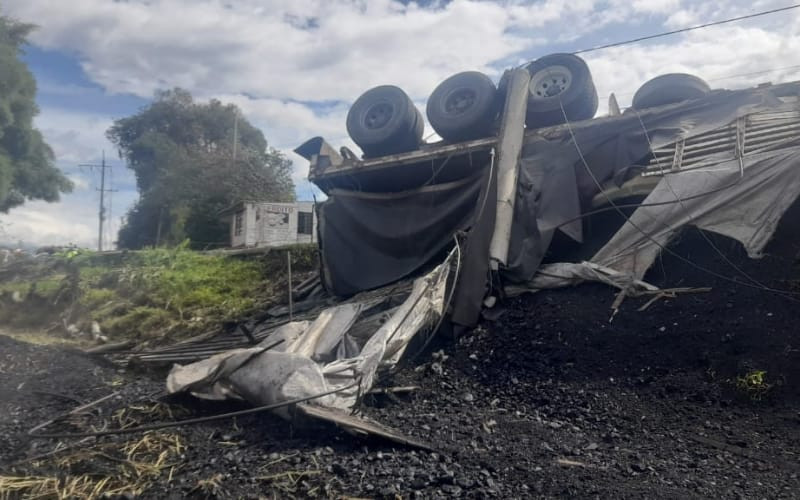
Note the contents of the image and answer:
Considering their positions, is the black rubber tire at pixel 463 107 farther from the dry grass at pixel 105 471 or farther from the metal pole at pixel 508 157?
the dry grass at pixel 105 471

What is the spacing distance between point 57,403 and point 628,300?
16.5 feet

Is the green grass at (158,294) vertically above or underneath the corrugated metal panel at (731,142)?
underneath

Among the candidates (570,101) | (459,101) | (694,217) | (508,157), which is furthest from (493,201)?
(459,101)

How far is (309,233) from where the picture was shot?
2283 cm

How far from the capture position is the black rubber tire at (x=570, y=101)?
6879mm

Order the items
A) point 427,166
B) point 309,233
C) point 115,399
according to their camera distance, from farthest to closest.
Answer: point 309,233, point 427,166, point 115,399

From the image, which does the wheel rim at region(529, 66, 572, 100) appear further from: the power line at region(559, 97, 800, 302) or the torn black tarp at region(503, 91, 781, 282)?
the torn black tarp at region(503, 91, 781, 282)

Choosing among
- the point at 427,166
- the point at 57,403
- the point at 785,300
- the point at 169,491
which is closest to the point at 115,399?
the point at 57,403

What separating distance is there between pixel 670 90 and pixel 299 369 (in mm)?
5325

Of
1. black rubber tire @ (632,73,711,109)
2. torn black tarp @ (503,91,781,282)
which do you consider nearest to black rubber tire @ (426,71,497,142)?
torn black tarp @ (503,91,781,282)

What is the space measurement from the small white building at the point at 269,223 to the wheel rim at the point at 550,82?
45.9ft

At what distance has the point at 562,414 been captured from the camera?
3980 mm

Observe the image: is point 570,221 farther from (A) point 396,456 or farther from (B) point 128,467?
(B) point 128,467

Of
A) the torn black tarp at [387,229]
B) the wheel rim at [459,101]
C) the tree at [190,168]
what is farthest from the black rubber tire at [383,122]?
the tree at [190,168]
